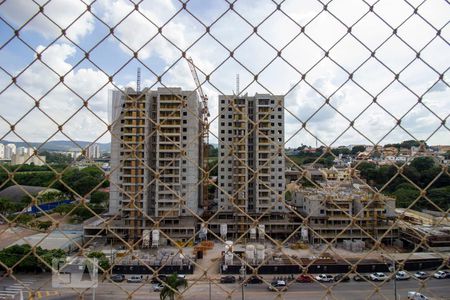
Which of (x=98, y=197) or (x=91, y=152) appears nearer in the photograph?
(x=91, y=152)

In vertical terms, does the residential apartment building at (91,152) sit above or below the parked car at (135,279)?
above

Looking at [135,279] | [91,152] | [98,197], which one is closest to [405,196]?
[135,279]

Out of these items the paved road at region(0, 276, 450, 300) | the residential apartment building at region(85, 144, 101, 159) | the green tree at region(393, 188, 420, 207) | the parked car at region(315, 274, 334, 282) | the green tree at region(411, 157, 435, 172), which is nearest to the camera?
the residential apartment building at region(85, 144, 101, 159)

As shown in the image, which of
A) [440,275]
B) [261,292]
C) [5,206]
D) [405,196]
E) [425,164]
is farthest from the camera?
[5,206]

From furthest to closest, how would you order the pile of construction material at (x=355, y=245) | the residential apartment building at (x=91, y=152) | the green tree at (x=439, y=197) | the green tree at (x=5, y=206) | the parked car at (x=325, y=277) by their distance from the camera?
the green tree at (x=5, y=206)
the pile of construction material at (x=355, y=245)
the green tree at (x=439, y=197)
the parked car at (x=325, y=277)
the residential apartment building at (x=91, y=152)

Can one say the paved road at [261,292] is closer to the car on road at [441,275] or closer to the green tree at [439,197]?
the car on road at [441,275]

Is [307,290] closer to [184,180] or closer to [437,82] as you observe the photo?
[184,180]

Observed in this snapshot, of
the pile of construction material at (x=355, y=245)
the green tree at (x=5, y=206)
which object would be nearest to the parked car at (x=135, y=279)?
the pile of construction material at (x=355, y=245)

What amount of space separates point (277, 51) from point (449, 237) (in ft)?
30.2

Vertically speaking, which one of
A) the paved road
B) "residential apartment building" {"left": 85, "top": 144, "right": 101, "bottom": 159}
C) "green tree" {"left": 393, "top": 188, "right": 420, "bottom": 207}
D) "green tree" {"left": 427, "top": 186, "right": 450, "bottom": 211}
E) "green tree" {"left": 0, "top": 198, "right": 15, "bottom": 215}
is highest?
"residential apartment building" {"left": 85, "top": 144, "right": 101, "bottom": 159}

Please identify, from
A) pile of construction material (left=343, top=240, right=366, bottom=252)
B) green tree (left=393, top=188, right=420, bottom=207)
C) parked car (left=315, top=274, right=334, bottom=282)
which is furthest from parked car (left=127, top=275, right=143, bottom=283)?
green tree (left=393, top=188, right=420, bottom=207)

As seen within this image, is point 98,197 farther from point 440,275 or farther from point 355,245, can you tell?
point 440,275

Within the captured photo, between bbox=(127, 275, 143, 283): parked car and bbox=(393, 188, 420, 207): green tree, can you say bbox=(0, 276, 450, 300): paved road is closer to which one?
bbox=(127, 275, 143, 283): parked car

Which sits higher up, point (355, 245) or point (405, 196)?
point (405, 196)
